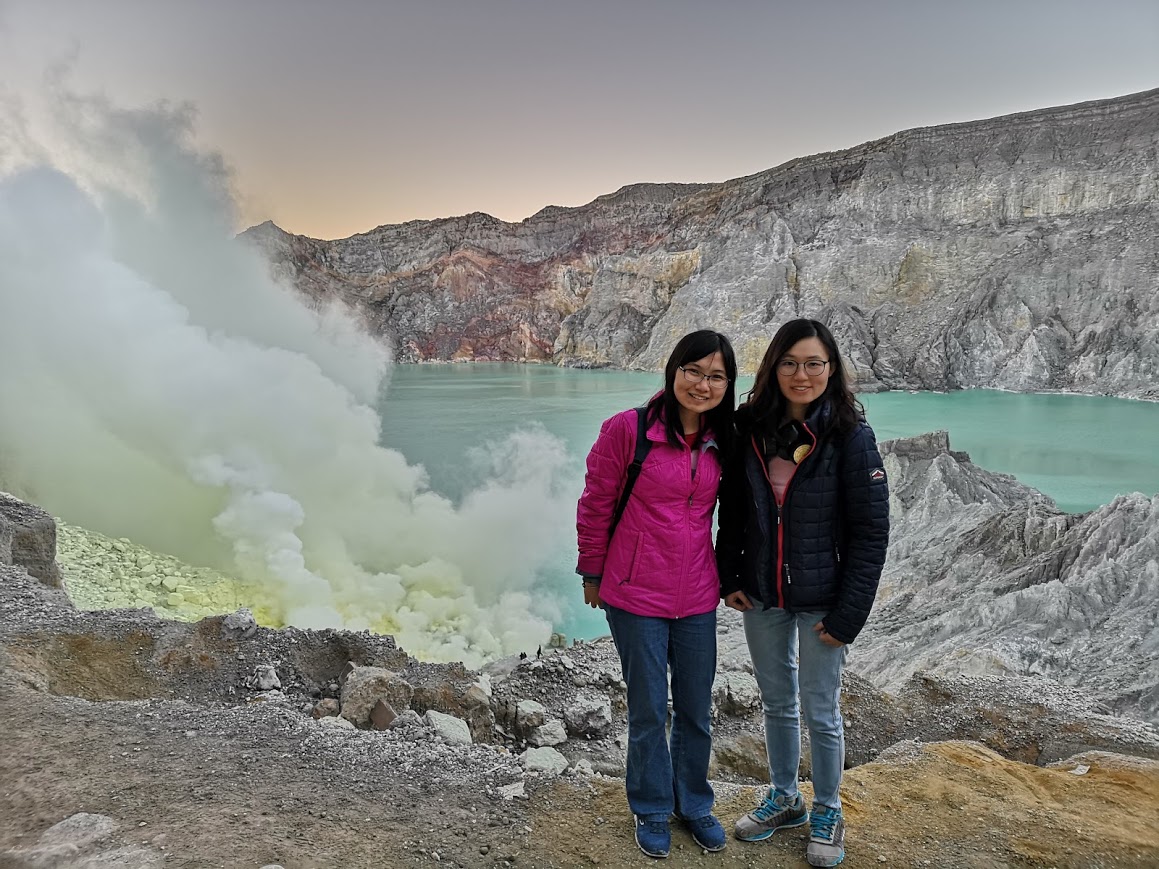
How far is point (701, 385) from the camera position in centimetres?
251

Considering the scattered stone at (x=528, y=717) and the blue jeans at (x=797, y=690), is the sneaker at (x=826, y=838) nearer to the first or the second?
the blue jeans at (x=797, y=690)

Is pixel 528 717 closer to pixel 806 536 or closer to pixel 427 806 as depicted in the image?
pixel 427 806

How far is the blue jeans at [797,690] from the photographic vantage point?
259 cm

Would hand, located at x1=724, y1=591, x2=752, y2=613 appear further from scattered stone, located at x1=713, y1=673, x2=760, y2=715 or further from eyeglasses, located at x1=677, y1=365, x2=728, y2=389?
scattered stone, located at x1=713, y1=673, x2=760, y2=715

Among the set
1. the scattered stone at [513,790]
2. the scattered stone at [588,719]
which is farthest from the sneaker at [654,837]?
the scattered stone at [588,719]

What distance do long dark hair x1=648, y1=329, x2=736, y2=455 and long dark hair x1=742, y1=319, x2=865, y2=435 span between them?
0.34 ft

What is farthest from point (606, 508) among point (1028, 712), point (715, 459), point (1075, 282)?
point (1075, 282)

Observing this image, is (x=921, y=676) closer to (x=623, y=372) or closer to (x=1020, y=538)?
(x=1020, y=538)

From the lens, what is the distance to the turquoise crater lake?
20375mm

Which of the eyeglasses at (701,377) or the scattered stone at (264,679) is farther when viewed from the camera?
the scattered stone at (264,679)

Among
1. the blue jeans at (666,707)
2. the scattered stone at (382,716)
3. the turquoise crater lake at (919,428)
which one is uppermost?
the blue jeans at (666,707)

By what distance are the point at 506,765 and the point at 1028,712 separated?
163 inches

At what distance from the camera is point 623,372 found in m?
72.6

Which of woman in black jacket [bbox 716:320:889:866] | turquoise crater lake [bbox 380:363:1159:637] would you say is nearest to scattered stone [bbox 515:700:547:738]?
woman in black jacket [bbox 716:320:889:866]
